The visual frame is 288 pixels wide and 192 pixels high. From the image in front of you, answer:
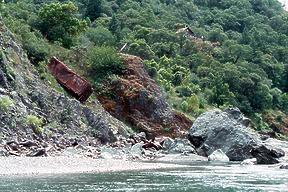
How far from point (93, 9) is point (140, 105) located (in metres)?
72.3

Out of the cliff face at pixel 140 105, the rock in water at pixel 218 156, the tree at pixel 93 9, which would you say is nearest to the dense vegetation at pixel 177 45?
the tree at pixel 93 9

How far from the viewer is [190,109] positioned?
247 ft

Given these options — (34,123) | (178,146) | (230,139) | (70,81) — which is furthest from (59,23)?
(230,139)

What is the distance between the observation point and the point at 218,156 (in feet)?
163

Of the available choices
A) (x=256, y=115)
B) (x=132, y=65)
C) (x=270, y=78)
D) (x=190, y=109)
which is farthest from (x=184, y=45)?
(x=132, y=65)

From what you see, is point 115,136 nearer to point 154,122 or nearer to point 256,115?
point 154,122

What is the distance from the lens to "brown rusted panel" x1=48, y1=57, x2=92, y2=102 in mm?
55938

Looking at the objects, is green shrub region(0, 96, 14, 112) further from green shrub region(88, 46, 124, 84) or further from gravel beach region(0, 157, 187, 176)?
green shrub region(88, 46, 124, 84)

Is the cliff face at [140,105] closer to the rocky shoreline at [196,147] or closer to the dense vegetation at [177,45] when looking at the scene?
the dense vegetation at [177,45]

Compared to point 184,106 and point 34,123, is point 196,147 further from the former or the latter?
point 184,106

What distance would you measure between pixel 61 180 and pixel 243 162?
65.4ft

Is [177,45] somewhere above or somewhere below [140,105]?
above

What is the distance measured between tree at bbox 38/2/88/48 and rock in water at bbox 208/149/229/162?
25.3 m

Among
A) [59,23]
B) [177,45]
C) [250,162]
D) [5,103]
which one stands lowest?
[5,103]
